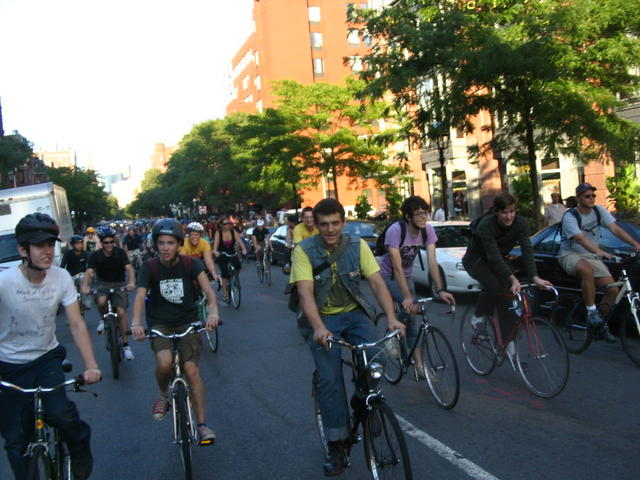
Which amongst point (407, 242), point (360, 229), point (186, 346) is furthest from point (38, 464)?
point (360, 229)

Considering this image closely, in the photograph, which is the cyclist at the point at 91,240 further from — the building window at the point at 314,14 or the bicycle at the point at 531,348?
the building window at the point at 314,14

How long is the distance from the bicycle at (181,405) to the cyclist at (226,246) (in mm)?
7815

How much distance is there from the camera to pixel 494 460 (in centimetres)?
471

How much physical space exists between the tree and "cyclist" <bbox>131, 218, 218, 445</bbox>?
10.1 m

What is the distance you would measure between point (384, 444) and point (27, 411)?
1.99 meters

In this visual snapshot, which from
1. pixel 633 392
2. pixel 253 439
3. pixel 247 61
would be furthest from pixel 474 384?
pixel 247 61

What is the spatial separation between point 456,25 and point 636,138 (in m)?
4.49

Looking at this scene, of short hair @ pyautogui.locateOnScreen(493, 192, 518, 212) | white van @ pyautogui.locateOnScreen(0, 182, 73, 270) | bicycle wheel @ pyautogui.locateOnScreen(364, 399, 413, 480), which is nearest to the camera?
bicycle wheel @ pyautogui.locateOnScreen(364, 399, 413, 480)

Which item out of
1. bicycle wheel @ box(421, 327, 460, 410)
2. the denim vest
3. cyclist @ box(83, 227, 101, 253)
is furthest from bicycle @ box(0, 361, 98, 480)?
cyclist @ box(83, 227, 101, 253)

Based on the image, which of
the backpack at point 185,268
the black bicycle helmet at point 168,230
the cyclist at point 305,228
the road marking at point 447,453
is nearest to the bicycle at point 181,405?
the backpack at point 185,268

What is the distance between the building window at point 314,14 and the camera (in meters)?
66.1

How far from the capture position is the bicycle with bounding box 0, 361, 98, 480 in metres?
3.60

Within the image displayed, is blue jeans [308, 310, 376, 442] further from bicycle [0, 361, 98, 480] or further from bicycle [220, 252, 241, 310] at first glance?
bicycle [220, 252, 241, 310]

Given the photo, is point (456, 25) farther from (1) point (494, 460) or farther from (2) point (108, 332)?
(1) point (494, 460)
